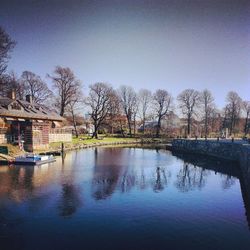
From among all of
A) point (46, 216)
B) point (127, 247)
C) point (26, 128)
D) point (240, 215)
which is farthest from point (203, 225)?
point (26, 128)

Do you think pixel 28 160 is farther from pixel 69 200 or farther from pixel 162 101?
pixel 162 101

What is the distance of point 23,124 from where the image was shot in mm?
35125

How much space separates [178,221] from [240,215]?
10.3 feet

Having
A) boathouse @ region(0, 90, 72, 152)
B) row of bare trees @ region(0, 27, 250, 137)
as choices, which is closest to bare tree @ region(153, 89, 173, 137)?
row of bare trees @ region(0, 27, 250, 137)

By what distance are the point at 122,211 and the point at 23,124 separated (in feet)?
83.2

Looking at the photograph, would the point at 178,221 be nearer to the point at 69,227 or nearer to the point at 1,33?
the point at 69,227

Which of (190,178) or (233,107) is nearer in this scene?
(190,178)

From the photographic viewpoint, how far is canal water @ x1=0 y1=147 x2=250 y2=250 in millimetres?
9953

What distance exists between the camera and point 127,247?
9.39 metres

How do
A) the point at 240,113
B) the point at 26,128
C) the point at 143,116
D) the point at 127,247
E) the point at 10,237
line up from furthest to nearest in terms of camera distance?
the point at 143,116, the point at 240,113, the point at 26,128, the point at 10,237, the point at 127,247

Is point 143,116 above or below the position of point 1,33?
below

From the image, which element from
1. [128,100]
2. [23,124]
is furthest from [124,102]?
[23,124]

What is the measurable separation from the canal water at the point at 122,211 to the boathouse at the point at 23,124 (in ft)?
38.4

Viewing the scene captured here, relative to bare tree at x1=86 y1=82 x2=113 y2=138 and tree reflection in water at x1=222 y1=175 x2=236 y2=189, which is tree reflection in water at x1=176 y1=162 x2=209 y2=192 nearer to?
tree reflection in water at x1=222 y1=175 x2=236 y2=189
